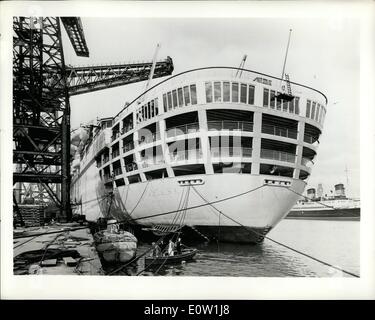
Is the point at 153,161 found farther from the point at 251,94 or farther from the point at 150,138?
the point at 251,94

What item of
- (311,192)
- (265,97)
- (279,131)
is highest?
(265,97)

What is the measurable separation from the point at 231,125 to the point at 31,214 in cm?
602

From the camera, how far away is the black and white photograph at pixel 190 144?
6.83 m

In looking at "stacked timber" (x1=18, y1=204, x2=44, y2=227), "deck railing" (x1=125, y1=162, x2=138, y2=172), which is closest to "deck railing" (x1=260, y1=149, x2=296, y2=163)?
"deck railing" (x1=125, y1=162, x2=138, y2=172)

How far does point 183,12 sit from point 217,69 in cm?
185

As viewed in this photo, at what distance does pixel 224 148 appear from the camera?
9227 millimetres

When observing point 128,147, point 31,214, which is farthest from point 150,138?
point 31,214

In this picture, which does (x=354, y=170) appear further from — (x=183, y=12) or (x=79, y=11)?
(x=79, y=11)

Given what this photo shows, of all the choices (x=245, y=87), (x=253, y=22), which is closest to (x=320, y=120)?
(x=245, y=87)

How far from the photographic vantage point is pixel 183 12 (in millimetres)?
6809

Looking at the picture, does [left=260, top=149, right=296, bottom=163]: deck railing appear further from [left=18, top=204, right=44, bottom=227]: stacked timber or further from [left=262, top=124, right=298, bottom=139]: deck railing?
[left=18, top=204, right=44, bottom=227]: stacked timber

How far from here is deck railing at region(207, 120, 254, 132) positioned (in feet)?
31.2

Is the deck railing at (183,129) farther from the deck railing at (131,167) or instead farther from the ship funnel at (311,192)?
the ship funnel at (311,192)

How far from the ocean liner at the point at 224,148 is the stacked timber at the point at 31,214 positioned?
122 inches
